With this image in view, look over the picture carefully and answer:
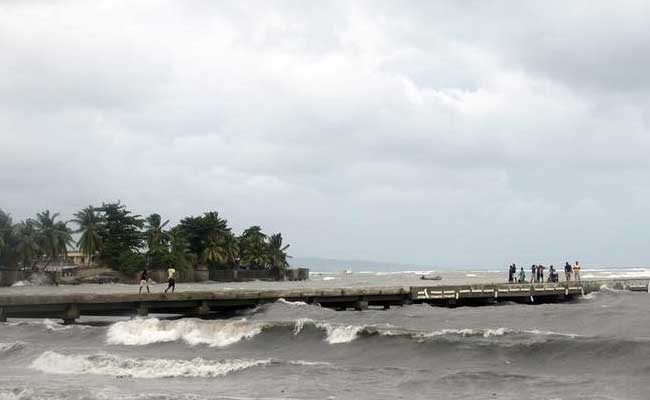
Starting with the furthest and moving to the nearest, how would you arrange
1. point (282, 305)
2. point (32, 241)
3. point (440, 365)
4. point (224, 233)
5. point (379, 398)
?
point (224, 233)
point (32, 241)
point (282, 305)
point (440, 365)
point (379, 398)

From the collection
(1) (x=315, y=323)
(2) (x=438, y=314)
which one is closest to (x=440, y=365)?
(1) (x=315, y=323)

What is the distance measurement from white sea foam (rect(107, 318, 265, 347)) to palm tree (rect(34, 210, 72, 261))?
67.0 meters

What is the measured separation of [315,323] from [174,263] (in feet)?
247

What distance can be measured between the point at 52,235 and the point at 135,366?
75663 mm

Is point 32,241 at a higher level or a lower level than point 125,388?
higher

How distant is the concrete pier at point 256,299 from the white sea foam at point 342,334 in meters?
11.8

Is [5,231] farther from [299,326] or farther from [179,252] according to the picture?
[299,326]

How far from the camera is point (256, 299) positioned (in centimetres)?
3700

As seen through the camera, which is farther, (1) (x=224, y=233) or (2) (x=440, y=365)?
(1) (x=224, y=233)

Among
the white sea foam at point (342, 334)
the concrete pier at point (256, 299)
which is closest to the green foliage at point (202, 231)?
the concrete pier at point (256, 299)

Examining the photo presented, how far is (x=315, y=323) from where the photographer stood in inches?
1031

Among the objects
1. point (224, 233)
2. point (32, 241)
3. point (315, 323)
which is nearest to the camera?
point (315, 323)

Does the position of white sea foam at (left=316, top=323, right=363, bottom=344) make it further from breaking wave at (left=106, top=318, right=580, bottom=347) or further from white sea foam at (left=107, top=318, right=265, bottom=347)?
white sea foam at (left=107, top=318, right=265, bottom=347)

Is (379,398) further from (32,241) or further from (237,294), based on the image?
(32,241)
